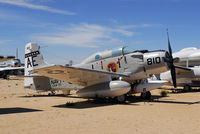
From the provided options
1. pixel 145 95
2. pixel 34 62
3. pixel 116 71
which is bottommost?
pixel 145 95

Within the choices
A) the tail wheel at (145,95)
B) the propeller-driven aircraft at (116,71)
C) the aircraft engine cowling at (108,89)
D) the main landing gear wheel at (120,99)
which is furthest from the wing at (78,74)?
the tail wheel at (145,95)

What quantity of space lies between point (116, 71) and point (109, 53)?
3.76 ft

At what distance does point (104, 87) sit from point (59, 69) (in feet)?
8.58

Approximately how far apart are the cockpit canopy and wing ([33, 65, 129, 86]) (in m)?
1.42

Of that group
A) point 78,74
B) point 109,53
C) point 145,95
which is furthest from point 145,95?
point 78,74

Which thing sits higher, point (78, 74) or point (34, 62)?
point (34, 62)

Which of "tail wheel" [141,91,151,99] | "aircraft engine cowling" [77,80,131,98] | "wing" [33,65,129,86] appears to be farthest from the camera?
"tail wheel" [141,91,151,99]

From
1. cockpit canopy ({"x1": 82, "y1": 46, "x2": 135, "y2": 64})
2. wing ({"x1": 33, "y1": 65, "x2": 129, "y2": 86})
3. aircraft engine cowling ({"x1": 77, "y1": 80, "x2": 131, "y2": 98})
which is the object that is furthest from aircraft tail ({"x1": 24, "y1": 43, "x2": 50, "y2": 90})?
aircraft engine cowling ({"x1": 77, "y1": 80, "x2": 131, "y2": 98})

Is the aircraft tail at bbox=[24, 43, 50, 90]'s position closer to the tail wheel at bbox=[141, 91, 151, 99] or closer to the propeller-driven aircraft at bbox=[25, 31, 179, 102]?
the propeller-driven aircraft at bbox=[25, 31, 179, 102]

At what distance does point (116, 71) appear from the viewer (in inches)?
477

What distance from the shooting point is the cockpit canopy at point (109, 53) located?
12008 mm

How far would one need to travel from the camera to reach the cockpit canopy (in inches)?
473

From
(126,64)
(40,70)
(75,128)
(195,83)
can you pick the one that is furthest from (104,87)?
(195,83)

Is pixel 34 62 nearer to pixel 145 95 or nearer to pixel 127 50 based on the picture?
pixel 127 50
